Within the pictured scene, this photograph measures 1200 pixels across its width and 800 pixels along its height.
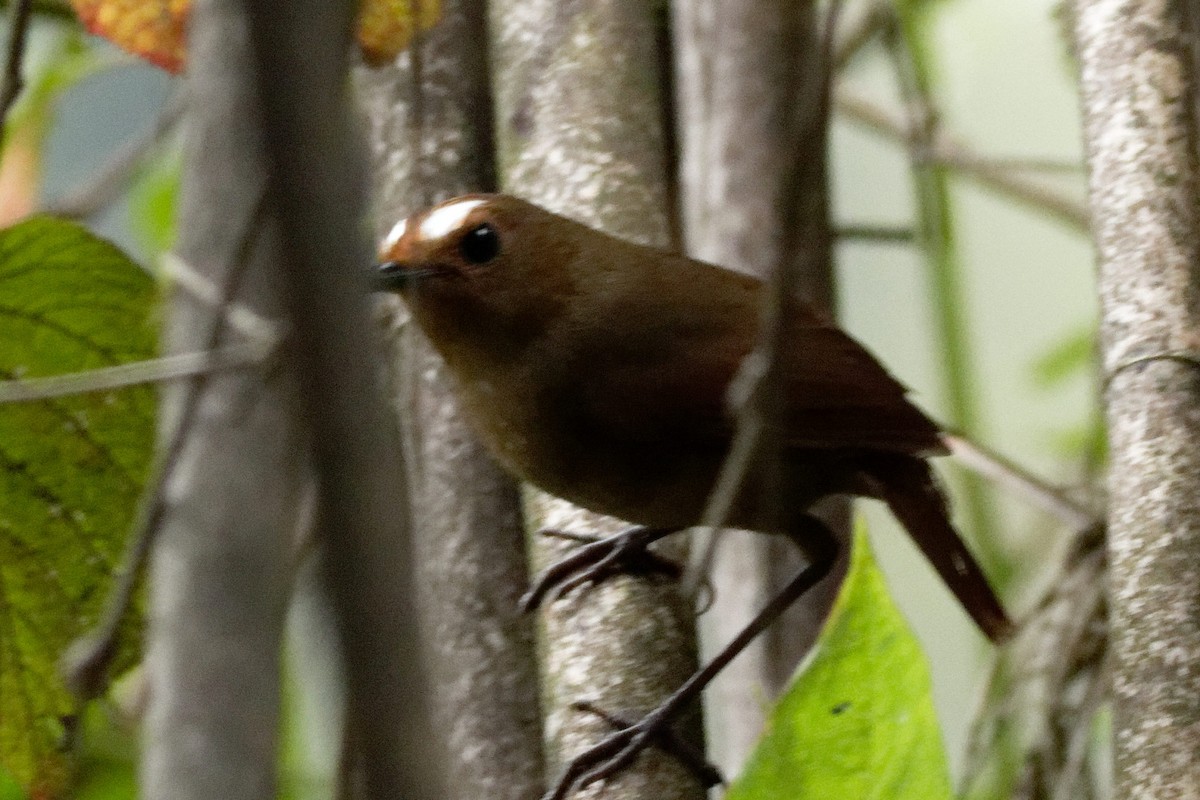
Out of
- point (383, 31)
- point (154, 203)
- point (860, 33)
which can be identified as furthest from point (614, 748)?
point (860, 33)

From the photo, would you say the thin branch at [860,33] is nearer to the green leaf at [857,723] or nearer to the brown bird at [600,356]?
the brown bird at [600,356]

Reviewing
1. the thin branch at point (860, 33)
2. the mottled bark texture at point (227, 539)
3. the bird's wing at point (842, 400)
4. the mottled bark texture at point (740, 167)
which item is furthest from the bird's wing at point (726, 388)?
the thin branch at point (860, 33)

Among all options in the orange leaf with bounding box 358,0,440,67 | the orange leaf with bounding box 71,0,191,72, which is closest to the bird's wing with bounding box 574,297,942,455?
the orange leaf with bounding box 358,0,440,67

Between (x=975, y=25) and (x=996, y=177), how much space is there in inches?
48.4

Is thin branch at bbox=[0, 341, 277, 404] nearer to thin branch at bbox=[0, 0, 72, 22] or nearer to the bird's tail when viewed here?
the bird's tail

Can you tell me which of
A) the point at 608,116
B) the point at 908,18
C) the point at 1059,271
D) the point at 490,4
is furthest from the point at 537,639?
the point at 1059,271

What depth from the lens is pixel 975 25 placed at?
3.82 metres

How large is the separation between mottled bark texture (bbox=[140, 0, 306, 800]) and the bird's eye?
0.47 meters

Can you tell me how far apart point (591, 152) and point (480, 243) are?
20 centimetres

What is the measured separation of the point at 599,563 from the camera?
1.36 m

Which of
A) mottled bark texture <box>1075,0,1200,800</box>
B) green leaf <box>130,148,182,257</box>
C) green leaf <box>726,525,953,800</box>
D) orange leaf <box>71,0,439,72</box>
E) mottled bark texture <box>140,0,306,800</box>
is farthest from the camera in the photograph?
green leaf <box>130,148,182,257</box>

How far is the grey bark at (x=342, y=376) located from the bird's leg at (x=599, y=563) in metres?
0.92

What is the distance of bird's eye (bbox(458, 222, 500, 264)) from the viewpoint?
1284mm

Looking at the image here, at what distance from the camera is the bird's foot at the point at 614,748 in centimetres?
118
